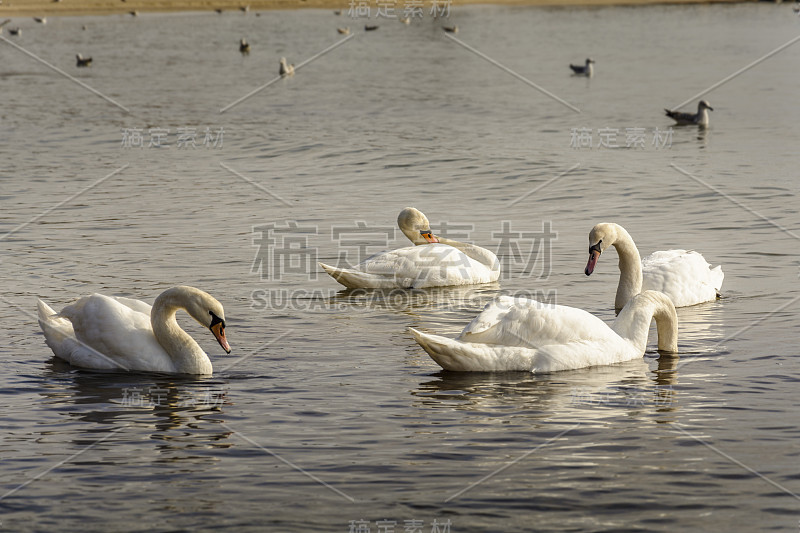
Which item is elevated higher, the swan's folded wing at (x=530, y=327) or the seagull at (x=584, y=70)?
the seagull at (x=584, y=70)

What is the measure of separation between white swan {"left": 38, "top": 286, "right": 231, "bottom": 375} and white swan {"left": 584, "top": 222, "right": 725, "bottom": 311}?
4.24m

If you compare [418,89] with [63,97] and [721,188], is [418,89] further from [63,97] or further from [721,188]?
[721,188]

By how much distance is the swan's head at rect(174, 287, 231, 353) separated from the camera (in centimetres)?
969

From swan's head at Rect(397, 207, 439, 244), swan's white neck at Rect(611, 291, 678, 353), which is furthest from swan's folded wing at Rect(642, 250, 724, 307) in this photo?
swan's head at Rect(397, 207, 439, 244)

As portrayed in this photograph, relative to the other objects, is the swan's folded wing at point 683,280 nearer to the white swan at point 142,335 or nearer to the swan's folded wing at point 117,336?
the white swan at point 142,335

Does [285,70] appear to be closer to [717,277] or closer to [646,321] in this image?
[717,277]

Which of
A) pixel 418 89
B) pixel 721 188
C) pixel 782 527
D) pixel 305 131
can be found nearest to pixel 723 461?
pixel 782 527

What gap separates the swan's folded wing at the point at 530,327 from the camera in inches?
381

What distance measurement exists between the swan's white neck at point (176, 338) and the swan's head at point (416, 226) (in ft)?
17.3

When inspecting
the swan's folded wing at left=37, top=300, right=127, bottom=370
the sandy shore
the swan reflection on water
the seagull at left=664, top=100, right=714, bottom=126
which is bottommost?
the swan reflection on water

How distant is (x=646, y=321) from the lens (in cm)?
1013

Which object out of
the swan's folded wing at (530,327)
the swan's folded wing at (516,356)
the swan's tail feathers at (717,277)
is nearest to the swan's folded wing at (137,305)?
the swan's folded wing at (516,356)

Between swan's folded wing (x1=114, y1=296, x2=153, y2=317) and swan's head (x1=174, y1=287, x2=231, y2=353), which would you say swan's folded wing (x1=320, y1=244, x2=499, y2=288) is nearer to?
swan's folded wing (x1=114, y1=296, x2=153, y2=317)

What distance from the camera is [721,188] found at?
62.9ft
